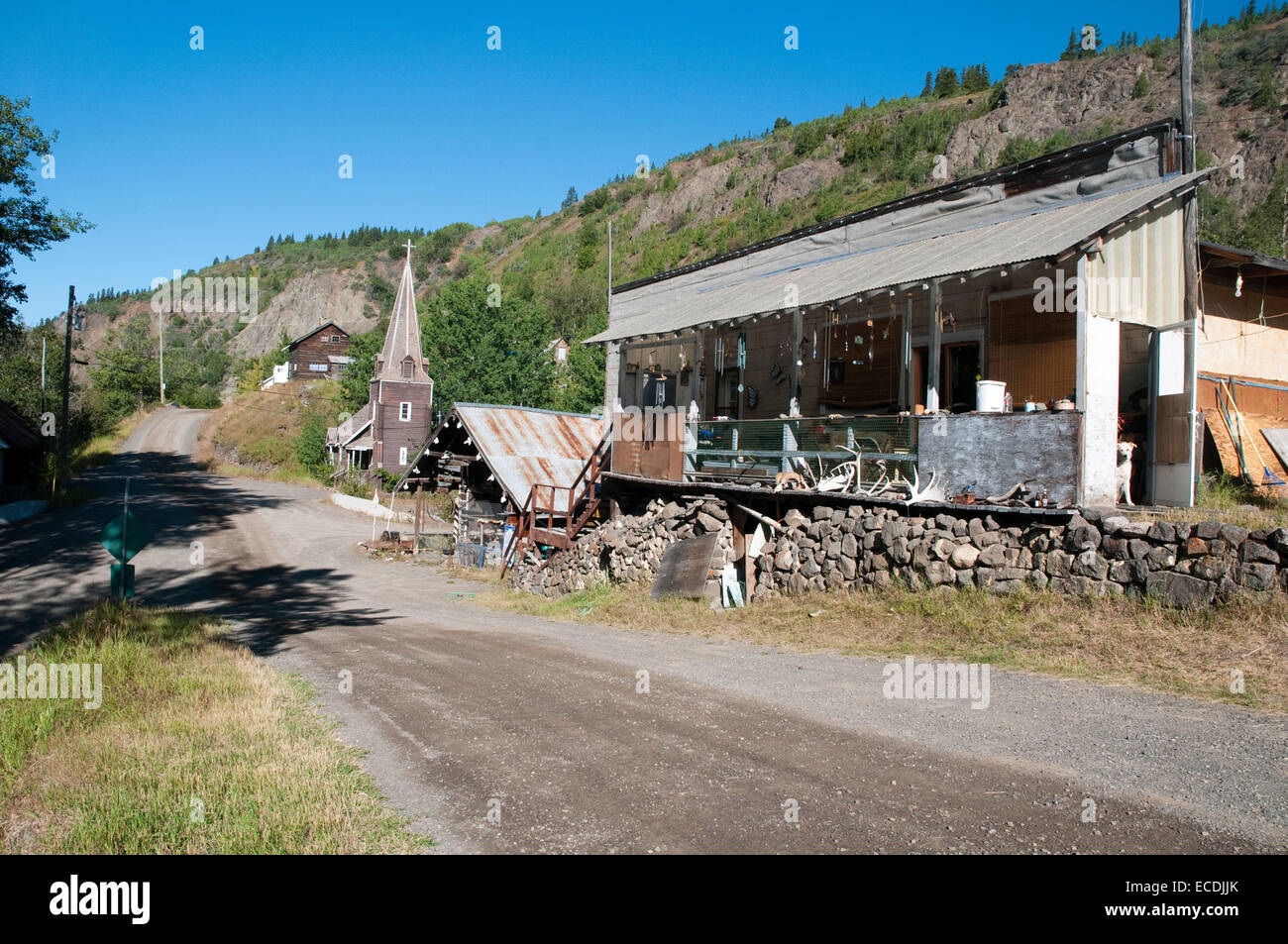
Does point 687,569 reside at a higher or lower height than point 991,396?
lower

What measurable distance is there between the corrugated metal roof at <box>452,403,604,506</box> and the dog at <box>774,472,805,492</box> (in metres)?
11.0

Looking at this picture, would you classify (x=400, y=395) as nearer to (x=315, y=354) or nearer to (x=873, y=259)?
(x=315, y=354)

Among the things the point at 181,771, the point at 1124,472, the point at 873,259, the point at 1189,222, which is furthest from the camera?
the point at 873,259

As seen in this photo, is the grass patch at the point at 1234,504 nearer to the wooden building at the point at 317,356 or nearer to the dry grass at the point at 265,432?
the dry grass at the point at 265,432

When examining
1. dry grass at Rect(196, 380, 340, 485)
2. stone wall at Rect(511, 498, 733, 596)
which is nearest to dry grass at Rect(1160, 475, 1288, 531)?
stone wall at Rect(511, 498, 733, 596)

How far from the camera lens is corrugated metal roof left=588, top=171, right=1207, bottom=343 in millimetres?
11523

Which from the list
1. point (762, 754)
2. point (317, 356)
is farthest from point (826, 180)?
point (762, 754)

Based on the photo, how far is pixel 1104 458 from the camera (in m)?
10.7

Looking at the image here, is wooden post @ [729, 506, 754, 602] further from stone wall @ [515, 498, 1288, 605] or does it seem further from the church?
the church

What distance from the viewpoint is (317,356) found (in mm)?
84000

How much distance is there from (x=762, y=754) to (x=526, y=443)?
20.9 m

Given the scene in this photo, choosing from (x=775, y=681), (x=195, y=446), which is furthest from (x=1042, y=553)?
(x=195, y=446)
